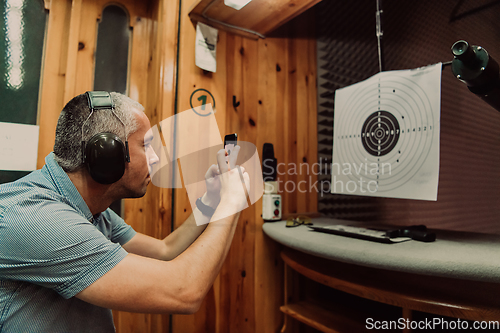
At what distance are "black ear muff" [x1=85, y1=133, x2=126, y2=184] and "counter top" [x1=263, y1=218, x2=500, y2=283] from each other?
2.11 ft

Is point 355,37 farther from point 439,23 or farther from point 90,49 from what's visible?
point 90,49

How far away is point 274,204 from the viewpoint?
4.53 feet

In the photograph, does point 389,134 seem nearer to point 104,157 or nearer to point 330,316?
point 330,316

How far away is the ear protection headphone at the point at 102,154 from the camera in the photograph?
66 centimetres

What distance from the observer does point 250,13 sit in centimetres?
130

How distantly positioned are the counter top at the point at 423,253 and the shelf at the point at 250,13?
3.37 ft

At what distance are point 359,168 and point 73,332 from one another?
1.13 meters

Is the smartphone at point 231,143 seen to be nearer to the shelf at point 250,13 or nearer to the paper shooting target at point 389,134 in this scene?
the paper shooting target at point 389,134

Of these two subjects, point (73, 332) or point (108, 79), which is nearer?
point (73, 332)

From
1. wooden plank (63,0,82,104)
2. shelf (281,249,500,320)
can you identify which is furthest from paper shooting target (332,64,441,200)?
wooden plank (63,0,82,104)

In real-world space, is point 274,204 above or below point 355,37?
below

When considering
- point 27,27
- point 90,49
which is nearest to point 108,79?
point 90,49

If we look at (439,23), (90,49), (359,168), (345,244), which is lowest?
(345,244)

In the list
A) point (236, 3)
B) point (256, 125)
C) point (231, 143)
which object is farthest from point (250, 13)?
point (231, 143)
